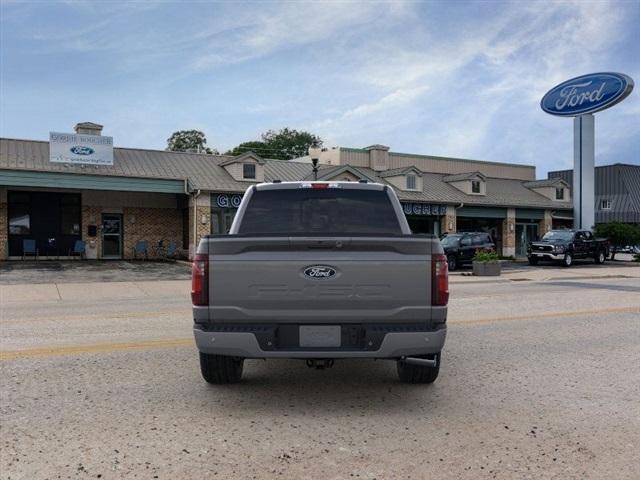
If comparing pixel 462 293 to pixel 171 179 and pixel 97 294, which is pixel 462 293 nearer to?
pixel 97 294

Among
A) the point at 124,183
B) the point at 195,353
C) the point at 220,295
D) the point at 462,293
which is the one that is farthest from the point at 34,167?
the point at 220,295

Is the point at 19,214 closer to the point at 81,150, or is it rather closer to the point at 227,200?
the point at 81,150

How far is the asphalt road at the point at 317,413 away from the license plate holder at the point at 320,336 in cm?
62

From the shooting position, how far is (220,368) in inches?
215

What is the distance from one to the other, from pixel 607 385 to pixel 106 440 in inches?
190

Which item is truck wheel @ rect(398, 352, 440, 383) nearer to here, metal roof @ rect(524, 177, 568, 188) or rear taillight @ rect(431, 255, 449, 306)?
rear taillight @ rect(431, 255, 449, 306)

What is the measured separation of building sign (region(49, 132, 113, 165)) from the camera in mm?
25828

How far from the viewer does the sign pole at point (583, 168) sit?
115 ft

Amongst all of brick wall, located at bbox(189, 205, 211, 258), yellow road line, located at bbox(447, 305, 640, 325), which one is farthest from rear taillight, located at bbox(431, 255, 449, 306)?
brick wall, located at bbox(189, 205, 211, 258)

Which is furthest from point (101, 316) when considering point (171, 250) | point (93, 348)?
point (171, 250)

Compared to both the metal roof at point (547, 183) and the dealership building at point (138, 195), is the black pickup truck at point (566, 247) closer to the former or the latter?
the dealership building at point (138, 195)

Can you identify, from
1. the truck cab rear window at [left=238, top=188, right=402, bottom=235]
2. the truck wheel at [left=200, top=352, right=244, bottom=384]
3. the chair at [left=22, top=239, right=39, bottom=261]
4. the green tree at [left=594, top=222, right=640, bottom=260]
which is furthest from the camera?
the green tree at [left=594, top=222, right=640, bottom=260]

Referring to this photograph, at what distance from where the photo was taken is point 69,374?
19.8 ft

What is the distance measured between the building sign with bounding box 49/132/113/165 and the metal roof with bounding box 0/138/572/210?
0.49m
